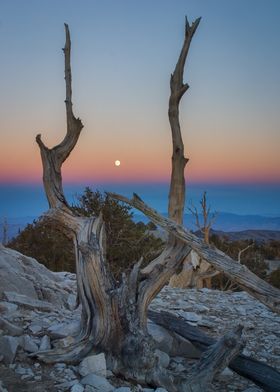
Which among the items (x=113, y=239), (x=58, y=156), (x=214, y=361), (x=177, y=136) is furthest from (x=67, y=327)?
(x=113, y=239)

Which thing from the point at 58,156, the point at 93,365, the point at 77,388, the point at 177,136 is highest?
the point at 177,136

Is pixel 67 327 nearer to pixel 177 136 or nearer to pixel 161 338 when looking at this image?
pixel 161 338

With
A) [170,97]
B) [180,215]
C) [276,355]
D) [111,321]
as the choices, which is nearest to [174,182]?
[180,215]

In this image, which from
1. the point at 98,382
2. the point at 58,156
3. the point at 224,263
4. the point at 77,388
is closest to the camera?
the point at 77,388

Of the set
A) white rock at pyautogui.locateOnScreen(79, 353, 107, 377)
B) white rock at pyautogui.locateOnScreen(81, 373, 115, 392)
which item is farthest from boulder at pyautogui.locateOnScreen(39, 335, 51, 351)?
white rock at pyautogui.locateOnScreen(81, 373, 115, 392)

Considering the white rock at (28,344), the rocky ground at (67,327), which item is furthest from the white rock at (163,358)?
the white rock at (28,344)

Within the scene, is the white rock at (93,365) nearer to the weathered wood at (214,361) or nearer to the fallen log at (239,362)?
the weathered wood at (214,361)

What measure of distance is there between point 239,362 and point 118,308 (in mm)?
1562

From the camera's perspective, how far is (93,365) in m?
4.28

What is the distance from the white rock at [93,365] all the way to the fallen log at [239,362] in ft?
4.65

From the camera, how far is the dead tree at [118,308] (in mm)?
4375

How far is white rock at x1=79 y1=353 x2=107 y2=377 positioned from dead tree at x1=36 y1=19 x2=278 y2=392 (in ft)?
0.55

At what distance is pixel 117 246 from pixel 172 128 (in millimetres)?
5519

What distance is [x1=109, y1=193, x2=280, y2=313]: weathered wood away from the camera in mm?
4457
